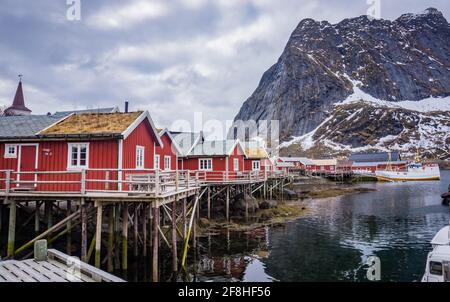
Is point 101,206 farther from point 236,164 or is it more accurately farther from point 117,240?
point 236,164

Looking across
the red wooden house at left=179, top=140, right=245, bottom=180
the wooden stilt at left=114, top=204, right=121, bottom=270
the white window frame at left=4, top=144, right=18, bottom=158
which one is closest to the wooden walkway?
the wooden stilt at left=114, top=204, right=121, bottom=270

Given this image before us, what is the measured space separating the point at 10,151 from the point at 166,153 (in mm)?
11499

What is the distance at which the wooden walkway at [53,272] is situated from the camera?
9078 millimetres

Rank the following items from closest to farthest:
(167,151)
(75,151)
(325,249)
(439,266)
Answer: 1. (439,266)
2. (75,151)
3. (325,249)
4. (167,151)

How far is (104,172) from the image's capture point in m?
17.2

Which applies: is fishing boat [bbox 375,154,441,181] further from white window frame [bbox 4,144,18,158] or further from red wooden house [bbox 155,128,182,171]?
white window frame [bbox 4,144,18,158]

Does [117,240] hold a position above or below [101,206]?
below

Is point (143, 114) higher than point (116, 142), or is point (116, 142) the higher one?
point (143, 114)

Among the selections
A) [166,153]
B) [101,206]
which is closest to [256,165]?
[166,153]

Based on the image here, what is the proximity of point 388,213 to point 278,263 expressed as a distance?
2340cm

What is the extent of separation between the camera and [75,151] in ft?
58.2

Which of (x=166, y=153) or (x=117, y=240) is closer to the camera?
(x=117, y=240)

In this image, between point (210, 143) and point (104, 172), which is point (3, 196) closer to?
point (104, 172)
